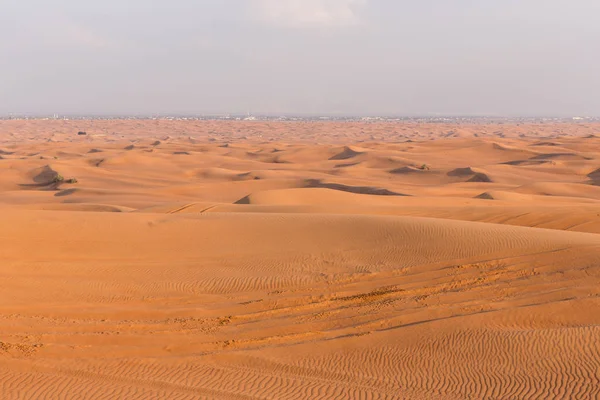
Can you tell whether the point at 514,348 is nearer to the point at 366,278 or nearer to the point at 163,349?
the point at 366,278

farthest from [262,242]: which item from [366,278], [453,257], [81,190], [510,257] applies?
[81,190]

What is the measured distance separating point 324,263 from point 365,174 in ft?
96.5

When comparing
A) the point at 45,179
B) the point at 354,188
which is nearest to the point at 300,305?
the point at 354,188

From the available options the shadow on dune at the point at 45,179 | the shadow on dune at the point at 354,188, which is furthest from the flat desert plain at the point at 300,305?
the shadow on dune at the point at 45,179

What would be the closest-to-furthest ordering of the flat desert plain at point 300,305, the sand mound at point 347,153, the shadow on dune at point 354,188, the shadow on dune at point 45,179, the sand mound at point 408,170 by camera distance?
the flat desert plain at point 300,305 < the shadow on dune at point 354,188 < the shadow on dune at point 45,179 < the sand mound at point 408,170 < the sand mound at point 347,153

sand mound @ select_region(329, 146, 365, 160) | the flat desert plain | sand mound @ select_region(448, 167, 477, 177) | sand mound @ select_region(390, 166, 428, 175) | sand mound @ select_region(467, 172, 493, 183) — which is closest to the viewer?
the flat desert plain

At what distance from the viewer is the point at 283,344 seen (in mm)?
8281

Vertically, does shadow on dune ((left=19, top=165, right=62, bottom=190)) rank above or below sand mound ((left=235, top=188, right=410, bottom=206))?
below

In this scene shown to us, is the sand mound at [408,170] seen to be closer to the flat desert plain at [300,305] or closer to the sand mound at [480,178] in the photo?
the sand mound at [480,178]

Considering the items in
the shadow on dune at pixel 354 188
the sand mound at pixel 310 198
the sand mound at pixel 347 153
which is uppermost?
the sand mound at pixel 310 198

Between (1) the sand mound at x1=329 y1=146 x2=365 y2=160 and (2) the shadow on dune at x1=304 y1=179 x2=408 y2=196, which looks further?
(1) the sand mound at x1=329 y1=146 x2=365 y2=160

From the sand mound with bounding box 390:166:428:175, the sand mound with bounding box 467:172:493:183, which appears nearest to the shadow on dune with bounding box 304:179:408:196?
the sand mound with bounding box 390:166:428:175

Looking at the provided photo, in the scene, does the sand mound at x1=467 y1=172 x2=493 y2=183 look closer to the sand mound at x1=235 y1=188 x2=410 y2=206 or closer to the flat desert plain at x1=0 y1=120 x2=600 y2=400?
the sand mound at x1=235 y1=188 x2=410 y2=206

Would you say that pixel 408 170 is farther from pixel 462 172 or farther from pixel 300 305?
pixel 300 305
